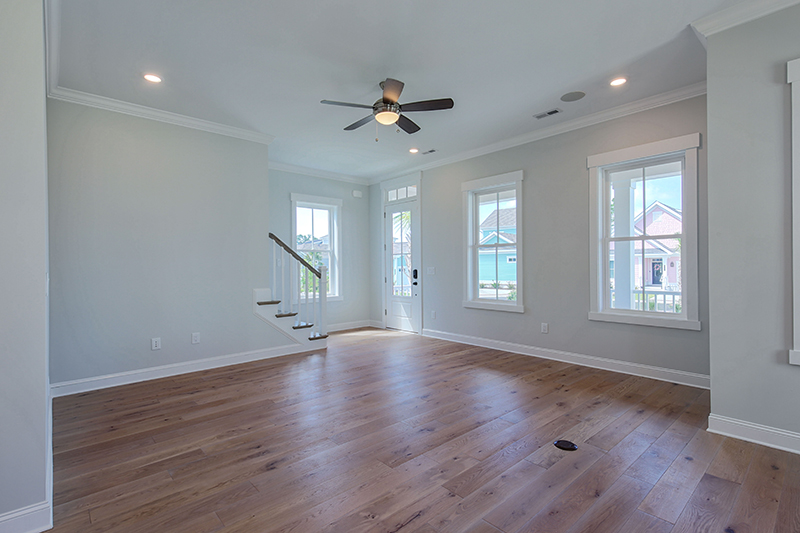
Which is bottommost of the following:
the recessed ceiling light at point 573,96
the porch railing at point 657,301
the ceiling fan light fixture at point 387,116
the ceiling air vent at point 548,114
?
the porch railing at point 657,301

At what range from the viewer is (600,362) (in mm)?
4137

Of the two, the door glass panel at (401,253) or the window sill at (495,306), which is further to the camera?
the door glass panel at (401,253)

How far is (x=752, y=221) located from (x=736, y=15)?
1338 mm

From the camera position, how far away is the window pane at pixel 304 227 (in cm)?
636

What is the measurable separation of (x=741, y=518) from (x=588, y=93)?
133 inches

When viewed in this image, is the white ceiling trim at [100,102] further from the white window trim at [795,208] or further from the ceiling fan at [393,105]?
the white window trim at [795,208]

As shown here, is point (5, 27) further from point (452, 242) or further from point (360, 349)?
point (452, 242)

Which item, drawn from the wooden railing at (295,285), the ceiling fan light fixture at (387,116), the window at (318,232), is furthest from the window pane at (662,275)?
the window at (318,232)

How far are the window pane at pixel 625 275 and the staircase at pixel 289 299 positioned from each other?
364 cm

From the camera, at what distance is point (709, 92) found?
2600 mm

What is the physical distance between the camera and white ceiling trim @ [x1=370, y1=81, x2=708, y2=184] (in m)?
3.52

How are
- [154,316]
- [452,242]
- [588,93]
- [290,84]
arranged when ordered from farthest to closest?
1. [452,242]
2. [154,316]
3. [588,93]
4. [290,84]

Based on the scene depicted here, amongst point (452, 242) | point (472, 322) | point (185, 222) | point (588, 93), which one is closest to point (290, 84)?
point (185, 222)

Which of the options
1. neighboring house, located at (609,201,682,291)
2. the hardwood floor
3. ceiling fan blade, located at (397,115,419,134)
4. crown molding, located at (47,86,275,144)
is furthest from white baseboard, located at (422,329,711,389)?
crown molding, located at (47,86,275,144)
